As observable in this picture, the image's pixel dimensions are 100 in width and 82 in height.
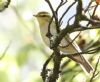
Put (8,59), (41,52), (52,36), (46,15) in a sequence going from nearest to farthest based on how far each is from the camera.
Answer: (52,36) < (46,15) < (8,59) < (41,52)

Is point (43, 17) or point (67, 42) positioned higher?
point (43, 17)

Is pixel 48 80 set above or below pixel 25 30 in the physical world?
above

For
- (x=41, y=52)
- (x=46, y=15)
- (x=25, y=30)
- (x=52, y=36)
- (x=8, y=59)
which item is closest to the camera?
(x=52, y=36)

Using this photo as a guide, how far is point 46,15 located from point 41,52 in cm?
108

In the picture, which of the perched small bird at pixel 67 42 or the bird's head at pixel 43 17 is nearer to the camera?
the perched small bird at pixel 67 42

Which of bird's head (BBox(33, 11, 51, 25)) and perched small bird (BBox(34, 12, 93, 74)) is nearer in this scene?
perched small bird (BBox(34, 12, 93, 74))

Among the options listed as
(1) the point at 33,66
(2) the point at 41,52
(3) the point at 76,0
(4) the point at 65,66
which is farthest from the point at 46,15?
(3) the point at 76,0

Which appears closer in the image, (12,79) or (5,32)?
(12,79)

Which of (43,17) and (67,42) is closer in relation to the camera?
(67,42)

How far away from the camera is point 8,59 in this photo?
5.30m

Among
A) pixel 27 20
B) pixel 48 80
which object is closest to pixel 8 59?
pixel 27 20

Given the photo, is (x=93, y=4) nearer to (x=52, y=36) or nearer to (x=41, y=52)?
(x=52, y=36)

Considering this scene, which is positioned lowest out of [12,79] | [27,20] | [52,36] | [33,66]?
[33,66]

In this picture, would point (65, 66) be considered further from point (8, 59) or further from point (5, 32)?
point (5, 32)
